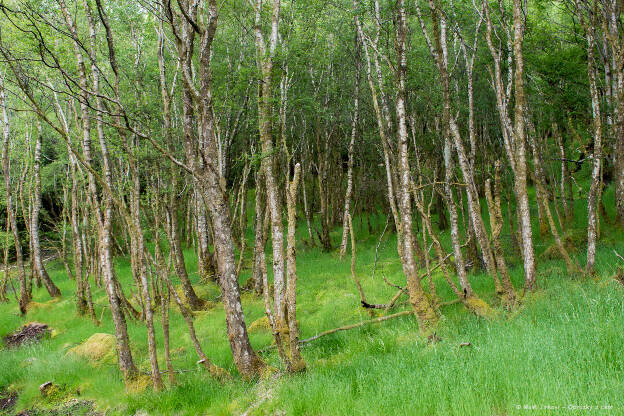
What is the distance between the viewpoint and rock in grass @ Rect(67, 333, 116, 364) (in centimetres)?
898

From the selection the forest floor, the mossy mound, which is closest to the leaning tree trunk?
the forest floor

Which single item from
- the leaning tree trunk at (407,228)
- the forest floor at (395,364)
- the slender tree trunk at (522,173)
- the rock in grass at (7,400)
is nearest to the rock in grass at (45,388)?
the forest floor at (395,364)

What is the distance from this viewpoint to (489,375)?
159 inches

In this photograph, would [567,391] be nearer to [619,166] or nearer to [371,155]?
[619,166]

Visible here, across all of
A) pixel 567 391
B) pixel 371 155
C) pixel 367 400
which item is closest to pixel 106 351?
pixel 367 400

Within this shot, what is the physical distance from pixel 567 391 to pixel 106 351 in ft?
30.3

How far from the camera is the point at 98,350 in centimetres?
924

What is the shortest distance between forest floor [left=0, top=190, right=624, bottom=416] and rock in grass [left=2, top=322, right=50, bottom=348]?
49 centimetres

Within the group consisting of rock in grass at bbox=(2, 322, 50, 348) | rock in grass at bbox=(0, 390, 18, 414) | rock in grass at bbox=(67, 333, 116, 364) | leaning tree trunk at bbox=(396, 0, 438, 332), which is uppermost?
leaning tree trunk at bbox=(396, 0, 438, 332)

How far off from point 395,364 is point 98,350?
7.41 metres

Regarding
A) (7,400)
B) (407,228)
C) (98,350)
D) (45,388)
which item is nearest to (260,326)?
(98,350)

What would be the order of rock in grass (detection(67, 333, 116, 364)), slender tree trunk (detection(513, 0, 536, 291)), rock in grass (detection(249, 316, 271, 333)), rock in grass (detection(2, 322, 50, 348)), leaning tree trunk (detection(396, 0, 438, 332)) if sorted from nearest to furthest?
leaning tree trunk (detection(396, 0, 438, 332)), slender tree trunk (detection(513, 0, 536, 291)), rock in grass (detection(67, 333, 116, 364)), rock in grass (detection(249, 316, 271, 333)), rock in grass (detection(2, 322, 50, 348))

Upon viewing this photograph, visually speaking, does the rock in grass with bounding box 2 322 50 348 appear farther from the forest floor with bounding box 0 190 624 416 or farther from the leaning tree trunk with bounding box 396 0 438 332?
the leaning tree trunk with bounding box 396 0 438 332

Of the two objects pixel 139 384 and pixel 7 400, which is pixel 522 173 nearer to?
pixel 139 384
